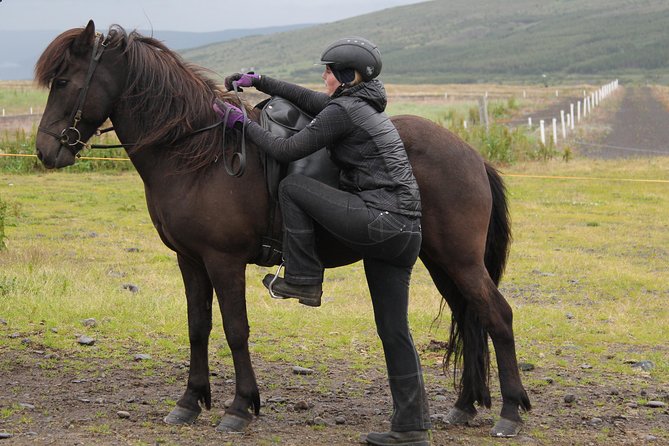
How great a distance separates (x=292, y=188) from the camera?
17.2ft

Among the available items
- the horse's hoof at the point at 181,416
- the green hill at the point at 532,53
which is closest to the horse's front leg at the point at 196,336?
the horse's hoof at the point at 181,416

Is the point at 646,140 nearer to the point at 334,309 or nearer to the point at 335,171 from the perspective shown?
the point at 334,309

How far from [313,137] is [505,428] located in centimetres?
223

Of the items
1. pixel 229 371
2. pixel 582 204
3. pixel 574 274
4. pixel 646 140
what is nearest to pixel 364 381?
pixel 229 371

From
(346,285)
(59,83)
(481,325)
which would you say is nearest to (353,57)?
(59,83)

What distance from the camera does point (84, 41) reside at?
546 cm

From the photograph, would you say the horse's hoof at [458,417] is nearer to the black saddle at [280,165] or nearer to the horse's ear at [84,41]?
the black saddle at [280,165]

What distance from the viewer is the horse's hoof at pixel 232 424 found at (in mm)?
5672

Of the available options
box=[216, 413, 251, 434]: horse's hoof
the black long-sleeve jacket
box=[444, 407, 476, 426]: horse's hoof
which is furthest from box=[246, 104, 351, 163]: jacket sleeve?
box=[444, 407, 476, 426]: horse's hoof

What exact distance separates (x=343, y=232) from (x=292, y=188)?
0.39m

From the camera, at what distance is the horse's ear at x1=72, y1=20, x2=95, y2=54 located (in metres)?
5.42

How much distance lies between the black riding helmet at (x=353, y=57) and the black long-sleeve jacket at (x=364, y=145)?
9 cm

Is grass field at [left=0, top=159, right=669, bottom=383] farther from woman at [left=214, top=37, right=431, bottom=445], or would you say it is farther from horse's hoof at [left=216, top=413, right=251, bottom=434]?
woman at [left=214, top=37, right=431, bottom=445]

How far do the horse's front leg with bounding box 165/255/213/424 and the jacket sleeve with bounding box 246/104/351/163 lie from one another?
3.39 ft
